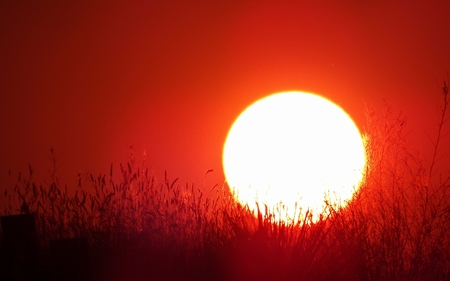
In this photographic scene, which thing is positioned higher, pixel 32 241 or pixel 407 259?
pixel 32 241

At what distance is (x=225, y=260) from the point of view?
3559 millimetres

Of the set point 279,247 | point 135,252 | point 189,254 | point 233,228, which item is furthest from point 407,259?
point 135,252

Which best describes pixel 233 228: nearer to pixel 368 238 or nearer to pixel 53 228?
pixel 368 238

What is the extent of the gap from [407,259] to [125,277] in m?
1.83

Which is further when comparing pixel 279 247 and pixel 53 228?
pixel 53 228

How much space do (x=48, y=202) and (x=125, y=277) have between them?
39.3 inches

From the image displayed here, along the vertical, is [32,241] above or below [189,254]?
above

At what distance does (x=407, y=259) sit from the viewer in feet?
11.9

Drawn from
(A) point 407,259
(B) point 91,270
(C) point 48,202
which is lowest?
(A) point 407,259

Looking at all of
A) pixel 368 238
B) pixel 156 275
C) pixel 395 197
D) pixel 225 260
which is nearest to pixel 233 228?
pixel 225 260

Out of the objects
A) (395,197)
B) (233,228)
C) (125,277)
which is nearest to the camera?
(125,277)

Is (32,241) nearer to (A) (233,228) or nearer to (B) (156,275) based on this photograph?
(B) (156,275)

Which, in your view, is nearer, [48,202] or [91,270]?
[91,270]

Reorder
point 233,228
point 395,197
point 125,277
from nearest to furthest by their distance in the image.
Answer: point 125,277 → point 233,228 → point 395,197
